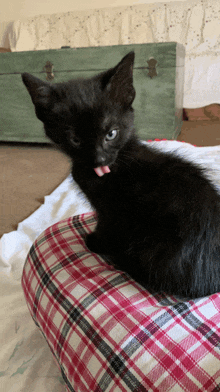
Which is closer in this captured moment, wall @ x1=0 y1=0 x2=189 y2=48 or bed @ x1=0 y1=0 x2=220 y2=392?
bed @ x1=0 y1=0 x2=220 y2=392

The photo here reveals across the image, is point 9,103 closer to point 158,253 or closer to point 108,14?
point 108,14

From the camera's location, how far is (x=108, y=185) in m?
0.67

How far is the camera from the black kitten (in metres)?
0.58

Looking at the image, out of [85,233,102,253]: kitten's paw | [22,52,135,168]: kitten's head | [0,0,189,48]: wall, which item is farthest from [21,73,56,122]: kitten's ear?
[0,0,189,48]: wall

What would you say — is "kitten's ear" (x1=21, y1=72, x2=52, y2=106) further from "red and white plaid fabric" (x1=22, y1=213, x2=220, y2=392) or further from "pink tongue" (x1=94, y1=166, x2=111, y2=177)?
"red and white plaid fabric" (x1=22, y1=213, x2=220, y2=392)

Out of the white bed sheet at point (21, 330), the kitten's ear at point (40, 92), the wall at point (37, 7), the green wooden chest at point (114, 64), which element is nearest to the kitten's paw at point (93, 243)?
the white bed sheet at point (21, 330)

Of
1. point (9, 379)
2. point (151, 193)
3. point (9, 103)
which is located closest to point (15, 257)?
point (9, 379)

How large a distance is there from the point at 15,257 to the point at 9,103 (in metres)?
1.75

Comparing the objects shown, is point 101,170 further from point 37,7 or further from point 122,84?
point 37,7

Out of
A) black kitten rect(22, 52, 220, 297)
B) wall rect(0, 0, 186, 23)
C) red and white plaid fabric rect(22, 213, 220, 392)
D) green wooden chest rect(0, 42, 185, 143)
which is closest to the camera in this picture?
red and white plaid fabric rect(22, 213, 220, 392)

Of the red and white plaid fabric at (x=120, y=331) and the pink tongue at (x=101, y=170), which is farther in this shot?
the pink tongue at (x=101, y=170)

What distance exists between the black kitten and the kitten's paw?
37mm

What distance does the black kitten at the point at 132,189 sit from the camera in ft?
1.90

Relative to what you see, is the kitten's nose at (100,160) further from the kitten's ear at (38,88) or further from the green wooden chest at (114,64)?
the green wooden chest at (114,64)
